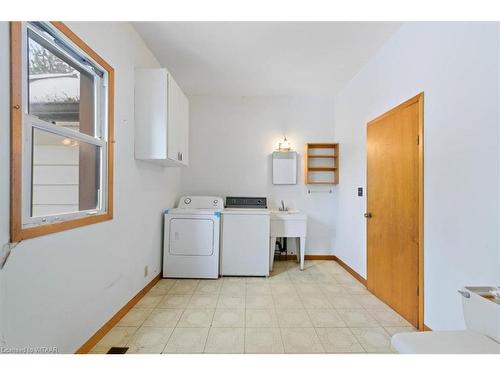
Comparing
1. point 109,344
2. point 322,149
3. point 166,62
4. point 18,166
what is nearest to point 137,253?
point 109,344

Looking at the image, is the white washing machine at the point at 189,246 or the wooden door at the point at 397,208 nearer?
the wooden door at the point at 397,208

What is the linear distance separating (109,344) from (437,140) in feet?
9.40

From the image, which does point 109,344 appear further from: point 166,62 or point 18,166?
point 166,62

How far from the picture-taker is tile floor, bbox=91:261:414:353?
1.75 metres

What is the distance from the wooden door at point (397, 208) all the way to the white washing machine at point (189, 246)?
1885 mm

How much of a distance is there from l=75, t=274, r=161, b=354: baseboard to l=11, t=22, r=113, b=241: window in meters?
0.84

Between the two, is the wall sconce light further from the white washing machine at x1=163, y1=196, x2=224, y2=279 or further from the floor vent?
the floor vent

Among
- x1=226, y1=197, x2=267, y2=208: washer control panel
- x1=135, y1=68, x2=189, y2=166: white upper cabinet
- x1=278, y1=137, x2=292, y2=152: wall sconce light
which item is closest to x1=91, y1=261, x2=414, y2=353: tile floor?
x1=226, y1=197, x2=267, y2=208: washer control panel

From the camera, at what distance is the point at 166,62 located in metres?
2.91

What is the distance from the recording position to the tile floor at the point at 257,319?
1.75m

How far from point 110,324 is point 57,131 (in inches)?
60.0

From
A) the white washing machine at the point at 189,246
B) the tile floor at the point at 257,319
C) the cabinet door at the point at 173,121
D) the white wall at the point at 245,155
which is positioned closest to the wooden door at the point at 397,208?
the tile floor at the point at 257,319

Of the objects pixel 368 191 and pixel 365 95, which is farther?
pixel 365 95

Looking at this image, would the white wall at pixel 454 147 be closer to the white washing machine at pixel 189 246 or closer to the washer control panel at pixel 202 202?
the white washing machine at pixel 189 246
